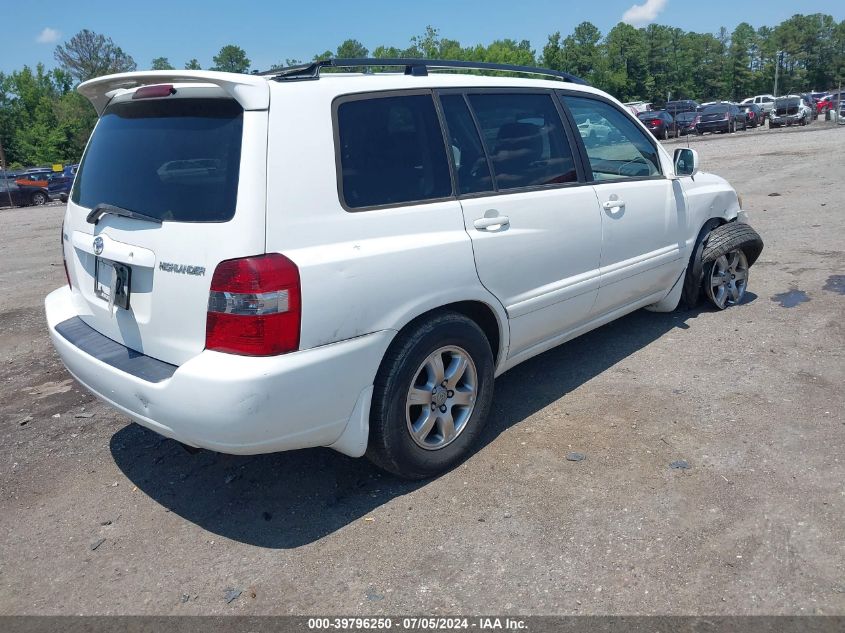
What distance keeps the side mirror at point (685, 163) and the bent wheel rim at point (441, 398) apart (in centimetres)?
256

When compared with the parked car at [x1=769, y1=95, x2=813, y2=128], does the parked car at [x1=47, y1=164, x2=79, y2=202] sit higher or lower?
lower

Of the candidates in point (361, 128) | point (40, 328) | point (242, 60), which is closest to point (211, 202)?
point (361, 128)

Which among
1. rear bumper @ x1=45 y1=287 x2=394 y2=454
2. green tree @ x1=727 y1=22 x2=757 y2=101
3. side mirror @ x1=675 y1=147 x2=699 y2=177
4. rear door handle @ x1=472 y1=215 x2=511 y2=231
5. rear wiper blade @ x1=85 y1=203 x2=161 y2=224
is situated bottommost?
rear bumper @ x1=45 y1=287 x2=394 y2=454

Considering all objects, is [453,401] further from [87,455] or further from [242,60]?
[242,60]

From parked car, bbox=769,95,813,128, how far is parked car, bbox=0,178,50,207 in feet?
123

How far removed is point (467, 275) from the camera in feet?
11.3

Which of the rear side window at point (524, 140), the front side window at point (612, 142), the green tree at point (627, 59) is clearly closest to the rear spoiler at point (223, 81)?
the rear side window at point (524, 140)

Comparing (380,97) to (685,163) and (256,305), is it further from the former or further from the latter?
(685,163)

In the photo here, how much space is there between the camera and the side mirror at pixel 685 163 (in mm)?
5082

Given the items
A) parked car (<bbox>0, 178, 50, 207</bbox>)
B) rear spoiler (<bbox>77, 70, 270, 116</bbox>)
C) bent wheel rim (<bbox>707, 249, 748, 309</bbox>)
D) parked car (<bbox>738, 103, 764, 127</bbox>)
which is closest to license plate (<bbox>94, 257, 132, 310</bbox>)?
rear spoiler (<bbox>77, 70, 270, 116</bbox>)

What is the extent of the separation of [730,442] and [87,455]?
11.8 ft

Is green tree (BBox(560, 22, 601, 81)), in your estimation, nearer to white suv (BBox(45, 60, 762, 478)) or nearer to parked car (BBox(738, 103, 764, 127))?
parked car (BBox(738, 103, 764, 127))

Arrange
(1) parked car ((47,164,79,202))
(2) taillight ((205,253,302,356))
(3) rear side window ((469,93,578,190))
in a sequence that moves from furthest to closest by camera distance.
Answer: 1. (1) parked car ((47,164,79,202))
2. (3) rear side window ((469,93,578,190))
3. (2) taillight ((205,253,302,356))

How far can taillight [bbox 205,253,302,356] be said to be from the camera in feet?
8.94
